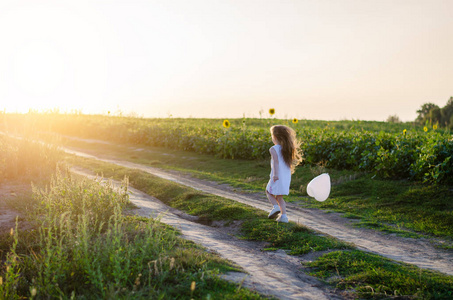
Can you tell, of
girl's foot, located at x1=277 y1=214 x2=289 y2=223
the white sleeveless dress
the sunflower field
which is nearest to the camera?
girl's foot, located at x1=277 y1=214 x2=289 y2=223

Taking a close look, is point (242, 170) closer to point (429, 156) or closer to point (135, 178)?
point (135, 178)

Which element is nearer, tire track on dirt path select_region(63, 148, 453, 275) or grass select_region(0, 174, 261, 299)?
grass select_region(0, 174, 261, 299)

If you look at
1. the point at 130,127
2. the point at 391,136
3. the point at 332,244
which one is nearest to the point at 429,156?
the point at 391,136

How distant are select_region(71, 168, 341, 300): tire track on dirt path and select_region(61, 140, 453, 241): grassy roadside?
387 centimetres

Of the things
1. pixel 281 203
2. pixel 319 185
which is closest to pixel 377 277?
pixel 281 203

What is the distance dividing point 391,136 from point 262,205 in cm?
666

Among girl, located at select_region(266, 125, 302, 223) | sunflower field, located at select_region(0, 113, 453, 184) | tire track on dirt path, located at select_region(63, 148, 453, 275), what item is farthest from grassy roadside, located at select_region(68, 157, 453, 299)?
sunflower field, located at select_region(0, 113, 453, 184)

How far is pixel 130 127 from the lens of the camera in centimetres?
3056

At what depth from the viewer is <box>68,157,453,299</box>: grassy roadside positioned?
5.30m

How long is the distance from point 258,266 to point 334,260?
3.96 ft

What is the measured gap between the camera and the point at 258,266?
20.2 feet

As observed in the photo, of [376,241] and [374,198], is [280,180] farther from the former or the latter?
[374,198]

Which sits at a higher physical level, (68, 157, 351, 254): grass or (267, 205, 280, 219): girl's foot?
(267, 205, 280, 219): girl's foot

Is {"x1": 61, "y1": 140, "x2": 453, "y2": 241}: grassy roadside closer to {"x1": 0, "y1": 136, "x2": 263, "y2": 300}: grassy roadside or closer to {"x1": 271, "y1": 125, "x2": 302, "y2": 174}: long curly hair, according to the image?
{"x1": 271, "y1": 125, "x2": 302, "y2": 174}: long curly hair
